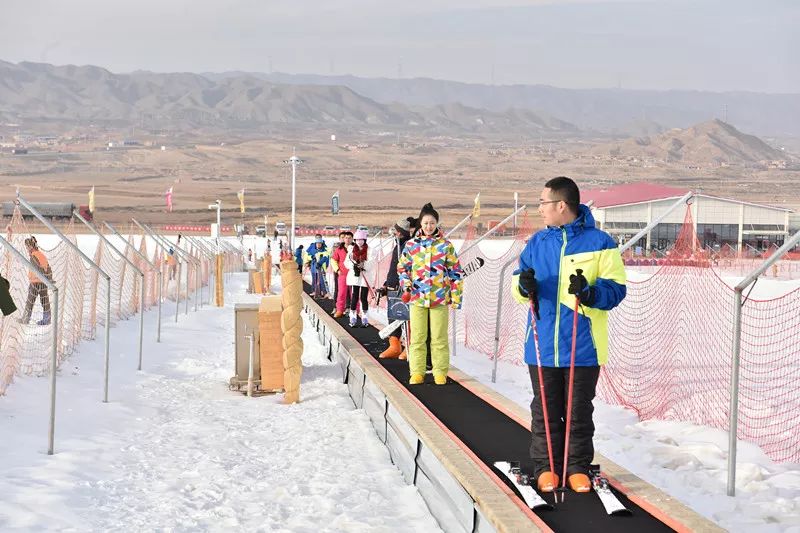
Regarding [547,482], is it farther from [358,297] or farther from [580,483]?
[358,297]

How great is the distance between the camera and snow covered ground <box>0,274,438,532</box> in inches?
272

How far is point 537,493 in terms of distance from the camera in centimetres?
605

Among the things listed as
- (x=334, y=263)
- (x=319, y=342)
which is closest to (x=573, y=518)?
(x=334, y=263)

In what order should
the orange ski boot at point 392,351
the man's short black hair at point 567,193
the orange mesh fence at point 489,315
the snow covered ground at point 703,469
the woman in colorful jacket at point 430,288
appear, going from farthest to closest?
1. the orange mesh fence at point 489,315
2. the orange ski boot at point 392,351
3. the woman in colorful jacket at point 430,288
4. the snow covered ground at point 703,469
5. the man's short black hair at point 567,193

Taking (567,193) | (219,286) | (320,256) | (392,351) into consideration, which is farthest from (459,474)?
(219,286)

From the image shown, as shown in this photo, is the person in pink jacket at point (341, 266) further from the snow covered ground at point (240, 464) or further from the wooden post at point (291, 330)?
the wooden post at point (291, 330)

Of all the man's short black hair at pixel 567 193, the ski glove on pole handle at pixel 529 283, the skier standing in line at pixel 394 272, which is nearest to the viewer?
the ski glove on pole handle at pixel 529 283

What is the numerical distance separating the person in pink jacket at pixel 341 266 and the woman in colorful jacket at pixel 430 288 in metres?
6.48

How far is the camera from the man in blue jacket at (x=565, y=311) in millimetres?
5984

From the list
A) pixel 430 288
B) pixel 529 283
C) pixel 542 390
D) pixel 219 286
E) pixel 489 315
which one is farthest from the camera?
pixel 219 286

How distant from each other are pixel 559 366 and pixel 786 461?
3.70m

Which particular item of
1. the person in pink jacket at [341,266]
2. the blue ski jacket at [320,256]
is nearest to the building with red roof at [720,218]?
the blue ski jacket at [320,256]

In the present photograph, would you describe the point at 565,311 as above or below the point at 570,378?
above

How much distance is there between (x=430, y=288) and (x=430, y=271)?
0.53 feet
